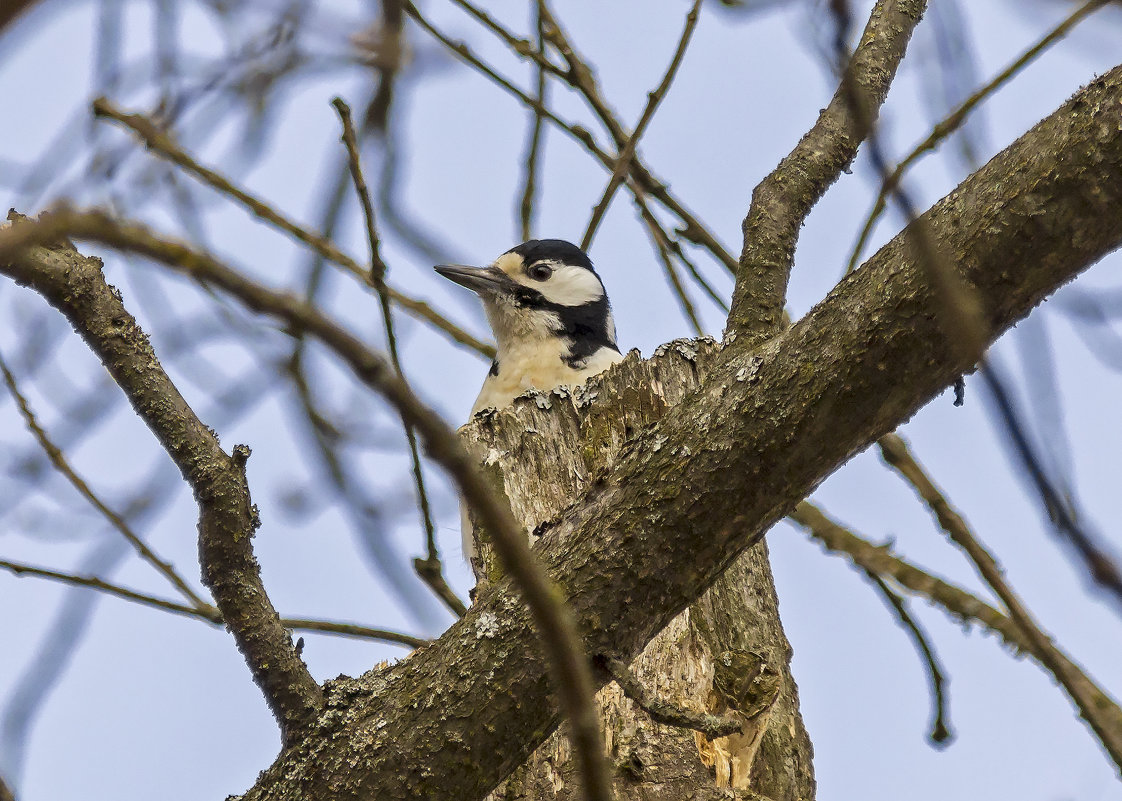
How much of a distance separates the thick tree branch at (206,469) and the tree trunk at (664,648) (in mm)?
561

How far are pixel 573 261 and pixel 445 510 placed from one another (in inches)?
53.2

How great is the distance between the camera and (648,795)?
9.72 feet

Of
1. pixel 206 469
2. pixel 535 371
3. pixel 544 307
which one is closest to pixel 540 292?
pixel 544 307

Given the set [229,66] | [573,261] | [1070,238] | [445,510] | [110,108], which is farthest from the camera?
[573,261]

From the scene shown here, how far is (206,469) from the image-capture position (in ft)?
7.43

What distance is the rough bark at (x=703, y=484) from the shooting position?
6.64 ft

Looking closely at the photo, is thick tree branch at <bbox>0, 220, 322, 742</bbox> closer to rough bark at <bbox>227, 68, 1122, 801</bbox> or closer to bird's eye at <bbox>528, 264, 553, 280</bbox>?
rough bark at <bbox>227, 68, 1122, 801</bbox>

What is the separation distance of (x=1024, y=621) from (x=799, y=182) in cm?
119

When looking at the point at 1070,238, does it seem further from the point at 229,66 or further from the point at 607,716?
the point at 229,66

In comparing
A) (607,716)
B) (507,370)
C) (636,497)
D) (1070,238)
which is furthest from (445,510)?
(1070,238)

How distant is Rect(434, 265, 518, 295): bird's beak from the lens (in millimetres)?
5566

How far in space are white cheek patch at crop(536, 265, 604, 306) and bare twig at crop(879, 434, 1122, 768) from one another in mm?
2489

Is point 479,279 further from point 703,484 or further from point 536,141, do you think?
point 703,484

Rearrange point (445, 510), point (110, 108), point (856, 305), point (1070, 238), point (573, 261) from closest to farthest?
point (1070, 238)
point (856, 305)
point (110, 108)
point (445, 510)
point (573, 261)
